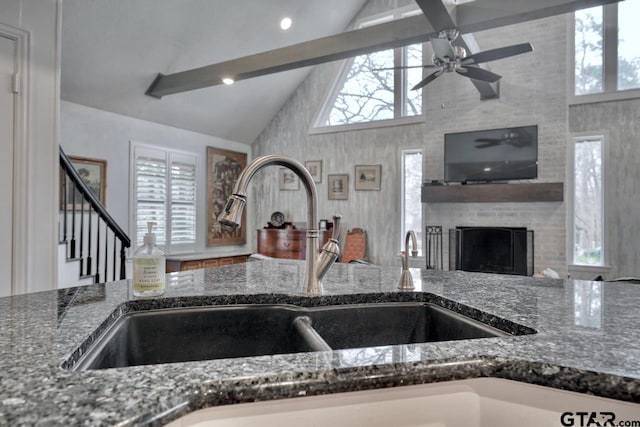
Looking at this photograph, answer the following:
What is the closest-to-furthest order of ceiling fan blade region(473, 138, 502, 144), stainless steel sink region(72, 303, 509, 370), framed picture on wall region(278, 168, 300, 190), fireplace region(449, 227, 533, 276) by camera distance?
stainless steel sink region(72, 303, 509, 370) < fireplace region(449, 227, 533, 276) < ceiling fan blade region(473, 138, 502, 144) < framed picture on wall region(278, 168, 300, 190)

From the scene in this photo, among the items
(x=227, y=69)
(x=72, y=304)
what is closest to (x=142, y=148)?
(x=227, y=69)

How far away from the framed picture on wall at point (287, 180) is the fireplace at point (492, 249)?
292cm

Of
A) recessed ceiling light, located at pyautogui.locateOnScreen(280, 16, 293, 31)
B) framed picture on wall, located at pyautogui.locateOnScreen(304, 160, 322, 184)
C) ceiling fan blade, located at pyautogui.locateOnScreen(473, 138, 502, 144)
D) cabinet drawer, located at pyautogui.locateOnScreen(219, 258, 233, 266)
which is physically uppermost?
recessed ceiling light, located at pyautogui.locateOnScreen(280, 16, 293, 31)

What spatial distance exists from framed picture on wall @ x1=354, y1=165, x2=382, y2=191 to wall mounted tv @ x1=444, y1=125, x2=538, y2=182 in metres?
1.14

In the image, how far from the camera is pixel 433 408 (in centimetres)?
67

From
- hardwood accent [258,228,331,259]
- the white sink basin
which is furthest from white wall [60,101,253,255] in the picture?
the white sink basin

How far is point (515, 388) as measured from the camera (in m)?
0.67

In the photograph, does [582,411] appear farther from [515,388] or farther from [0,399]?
[0,399]

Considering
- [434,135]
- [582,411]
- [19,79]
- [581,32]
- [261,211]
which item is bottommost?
[582,411]

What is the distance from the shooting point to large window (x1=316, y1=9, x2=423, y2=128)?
633 centimetres

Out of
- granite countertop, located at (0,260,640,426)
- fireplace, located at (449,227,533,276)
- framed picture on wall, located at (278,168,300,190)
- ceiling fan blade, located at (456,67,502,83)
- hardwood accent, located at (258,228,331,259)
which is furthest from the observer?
framed picture on wall, located at (278,168,300,190)

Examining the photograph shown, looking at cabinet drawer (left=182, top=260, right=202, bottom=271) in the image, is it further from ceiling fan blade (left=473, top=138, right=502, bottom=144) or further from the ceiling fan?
ceiling fan blade (left=473, top=138, right=502, bottom=144)

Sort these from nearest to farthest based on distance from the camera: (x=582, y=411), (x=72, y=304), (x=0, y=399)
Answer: (x=0, y=399), (x=582, y=411), (x=72, y=304)

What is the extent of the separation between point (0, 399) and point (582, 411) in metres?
0.85
